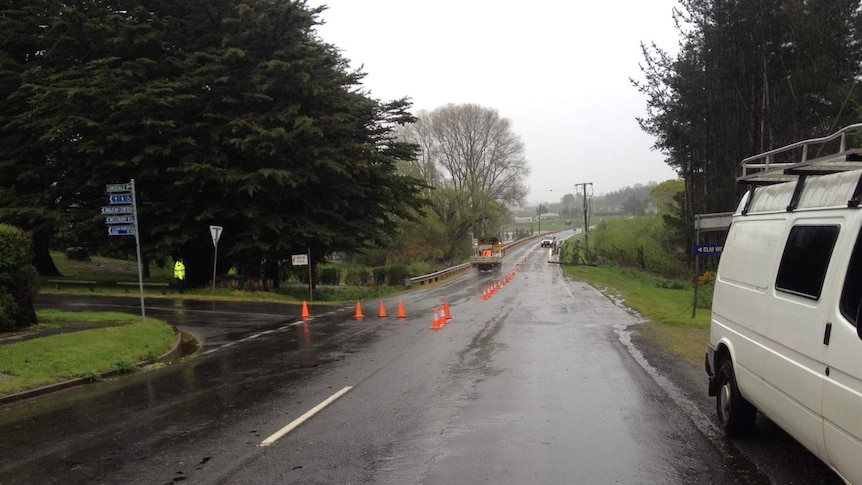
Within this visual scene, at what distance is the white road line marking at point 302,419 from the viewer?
259 inches

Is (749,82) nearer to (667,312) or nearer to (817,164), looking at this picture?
(667,312)

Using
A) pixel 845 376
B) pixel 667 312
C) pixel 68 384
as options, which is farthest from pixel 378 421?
pixel 667 312

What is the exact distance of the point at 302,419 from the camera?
24.3 feet

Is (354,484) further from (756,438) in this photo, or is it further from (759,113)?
(759,113)

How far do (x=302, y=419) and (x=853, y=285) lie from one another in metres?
5.71

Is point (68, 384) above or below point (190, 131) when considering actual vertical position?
below

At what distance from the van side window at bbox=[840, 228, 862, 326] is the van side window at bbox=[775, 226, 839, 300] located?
13.2 inches

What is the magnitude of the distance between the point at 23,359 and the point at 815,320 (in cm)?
1145

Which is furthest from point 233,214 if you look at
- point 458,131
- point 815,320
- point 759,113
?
point 458,131

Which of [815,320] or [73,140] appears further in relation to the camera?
[73,140]

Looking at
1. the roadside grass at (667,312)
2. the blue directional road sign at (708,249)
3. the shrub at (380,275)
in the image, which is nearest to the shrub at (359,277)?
the shrub at (380,275)

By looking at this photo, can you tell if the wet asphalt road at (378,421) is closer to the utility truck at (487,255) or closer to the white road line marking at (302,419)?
the white road line marking at (302,419)

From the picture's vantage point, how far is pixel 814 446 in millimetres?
4477

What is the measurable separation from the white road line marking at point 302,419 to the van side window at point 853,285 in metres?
5.23
